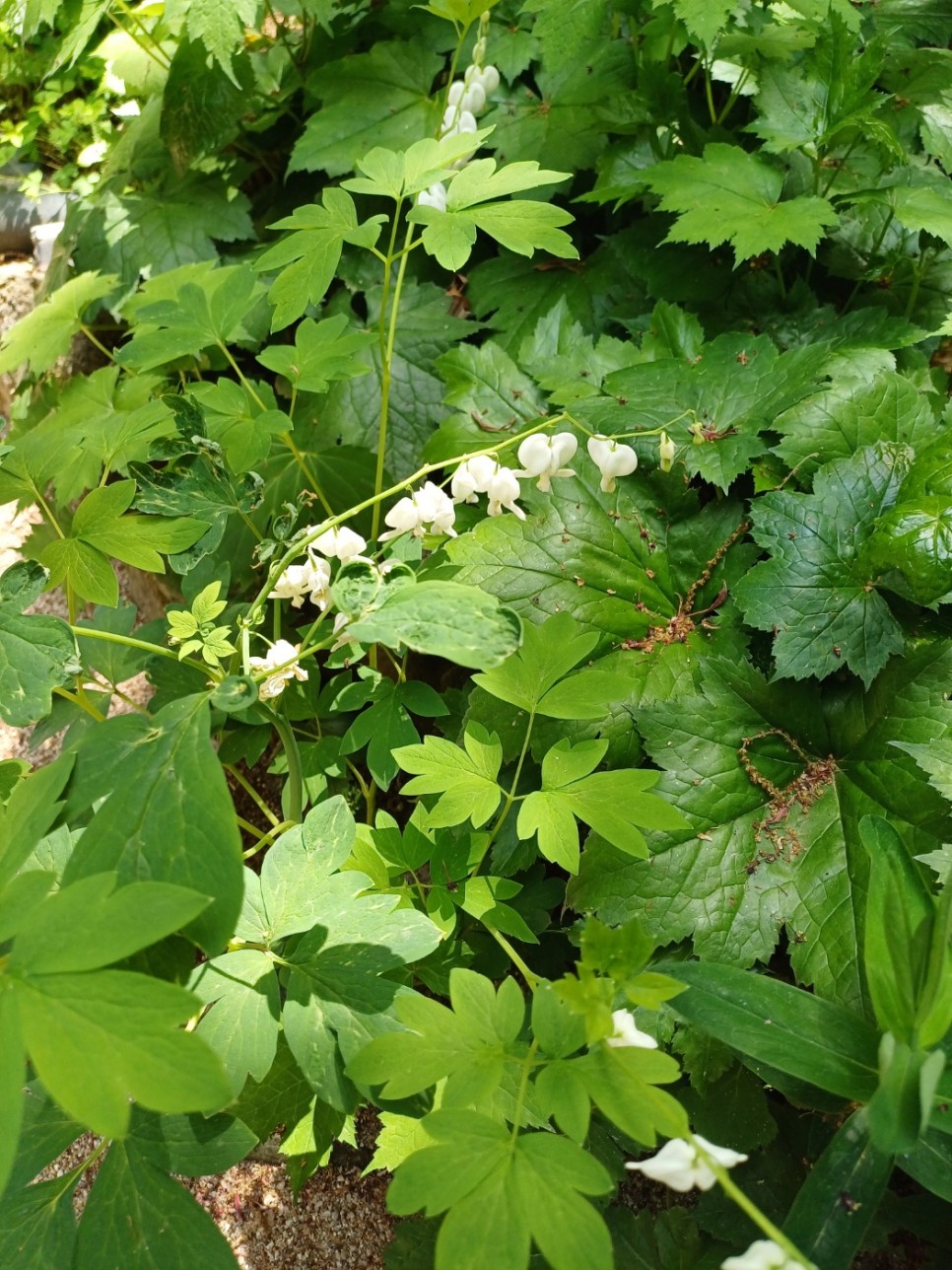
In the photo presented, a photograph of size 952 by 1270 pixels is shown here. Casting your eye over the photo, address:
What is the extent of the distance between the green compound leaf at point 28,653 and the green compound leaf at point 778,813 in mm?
732

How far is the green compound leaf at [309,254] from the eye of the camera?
1.28 meters

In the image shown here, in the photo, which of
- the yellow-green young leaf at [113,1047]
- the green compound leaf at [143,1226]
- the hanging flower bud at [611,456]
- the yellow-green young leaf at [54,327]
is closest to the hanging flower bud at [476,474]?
the hanging flower bud at [611,456]

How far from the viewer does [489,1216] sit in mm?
762

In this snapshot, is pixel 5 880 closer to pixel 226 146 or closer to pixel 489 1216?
pixel 489 1216

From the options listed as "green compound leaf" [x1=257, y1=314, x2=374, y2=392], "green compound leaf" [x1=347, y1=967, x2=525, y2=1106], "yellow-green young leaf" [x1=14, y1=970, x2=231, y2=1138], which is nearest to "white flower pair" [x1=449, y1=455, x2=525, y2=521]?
"green compound leaf" [x1=257, y1=314, x2=374, y2=392]

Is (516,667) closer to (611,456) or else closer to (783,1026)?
(611,456)

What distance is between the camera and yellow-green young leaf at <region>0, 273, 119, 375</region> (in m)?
1.96

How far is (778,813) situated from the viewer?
1318mm

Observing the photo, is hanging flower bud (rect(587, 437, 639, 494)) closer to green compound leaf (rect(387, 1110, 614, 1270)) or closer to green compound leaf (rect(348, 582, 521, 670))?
green compound leaf (rect(348, 582, 521, 670))

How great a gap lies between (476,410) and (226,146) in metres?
1.29

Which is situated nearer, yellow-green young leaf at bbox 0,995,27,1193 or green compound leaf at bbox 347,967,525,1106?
yellow-green young leaf at bbox 0,995,27,1193

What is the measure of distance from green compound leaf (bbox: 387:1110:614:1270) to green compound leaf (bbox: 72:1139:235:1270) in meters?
0.27

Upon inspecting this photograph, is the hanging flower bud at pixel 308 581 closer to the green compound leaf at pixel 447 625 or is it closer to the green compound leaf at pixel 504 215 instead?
the green compound leaf at pixel 447 625

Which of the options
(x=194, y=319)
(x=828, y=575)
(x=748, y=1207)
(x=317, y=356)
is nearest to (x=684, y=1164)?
(x=748, y=1207)
